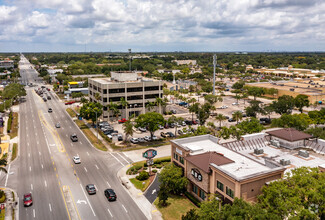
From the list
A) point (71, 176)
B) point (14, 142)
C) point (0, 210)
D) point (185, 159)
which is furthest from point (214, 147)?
point (14, 142)

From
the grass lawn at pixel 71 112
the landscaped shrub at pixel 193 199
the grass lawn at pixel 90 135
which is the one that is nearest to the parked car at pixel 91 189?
the landscaped shrub at pixel 193 199

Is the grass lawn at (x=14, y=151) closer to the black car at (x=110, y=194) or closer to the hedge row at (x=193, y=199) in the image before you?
the black car at (x=110, y=194)

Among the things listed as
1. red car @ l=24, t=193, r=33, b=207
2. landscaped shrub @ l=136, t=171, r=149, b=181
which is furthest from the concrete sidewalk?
red car @ l=24, t=193, r=33, b=207

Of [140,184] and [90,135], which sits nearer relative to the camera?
[140,184]

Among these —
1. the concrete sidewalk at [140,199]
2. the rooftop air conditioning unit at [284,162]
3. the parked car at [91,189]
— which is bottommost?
the concrete sidewalk at [140,199]

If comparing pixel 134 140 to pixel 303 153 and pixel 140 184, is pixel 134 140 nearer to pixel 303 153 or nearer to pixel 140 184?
pixel 140 184

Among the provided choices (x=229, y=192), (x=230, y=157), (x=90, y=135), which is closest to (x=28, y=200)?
(x=229, y=192)
